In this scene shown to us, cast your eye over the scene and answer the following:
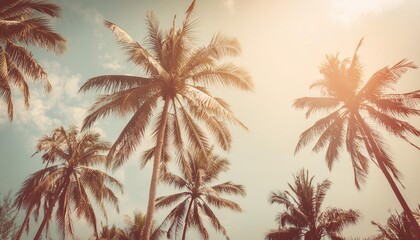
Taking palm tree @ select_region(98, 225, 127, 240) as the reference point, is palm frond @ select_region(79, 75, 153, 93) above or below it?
above

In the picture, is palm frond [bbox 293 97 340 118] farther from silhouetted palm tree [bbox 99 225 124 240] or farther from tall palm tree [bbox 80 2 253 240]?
silhouetted palm tree [bbox 99 225 124 240]

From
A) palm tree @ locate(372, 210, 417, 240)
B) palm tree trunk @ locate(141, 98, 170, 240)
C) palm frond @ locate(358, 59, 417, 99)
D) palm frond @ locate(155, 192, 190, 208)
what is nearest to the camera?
palm tree trunk @ locate(141, 98, 170, 240)

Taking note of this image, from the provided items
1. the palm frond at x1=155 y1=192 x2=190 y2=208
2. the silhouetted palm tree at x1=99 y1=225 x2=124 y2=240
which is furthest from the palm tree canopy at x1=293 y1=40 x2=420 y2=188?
the silhouetted palm tree at x1=99 y1=225 x2=124 y2=240

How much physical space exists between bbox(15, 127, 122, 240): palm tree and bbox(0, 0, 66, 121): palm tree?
441 centimetres

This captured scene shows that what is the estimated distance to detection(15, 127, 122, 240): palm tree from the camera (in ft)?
46.9

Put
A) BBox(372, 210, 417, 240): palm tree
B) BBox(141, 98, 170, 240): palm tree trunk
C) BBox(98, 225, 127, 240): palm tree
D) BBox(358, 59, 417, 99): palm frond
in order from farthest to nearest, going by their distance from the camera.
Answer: BBox(98, 225, 127, 240): palm tree → BBox(358, 59, 417, 99): palm frond → BBox(372, 210, 417, 240): palm tree → BBox(141, 98, 170, 240): palm tree trunk

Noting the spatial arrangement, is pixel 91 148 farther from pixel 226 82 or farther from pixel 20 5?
pixel 226 82

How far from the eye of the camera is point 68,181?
14844 mm

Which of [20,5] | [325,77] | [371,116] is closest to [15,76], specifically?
[20,5]

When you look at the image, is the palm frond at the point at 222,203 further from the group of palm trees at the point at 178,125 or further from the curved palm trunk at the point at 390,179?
the curved palm trunk at the point at 390,179

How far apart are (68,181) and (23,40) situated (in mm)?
7537

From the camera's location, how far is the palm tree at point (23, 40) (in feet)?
32.7

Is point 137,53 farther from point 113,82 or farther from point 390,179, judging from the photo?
point 390,179

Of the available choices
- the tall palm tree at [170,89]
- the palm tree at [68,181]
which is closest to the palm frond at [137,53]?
the tall palm tree at [170,89]
